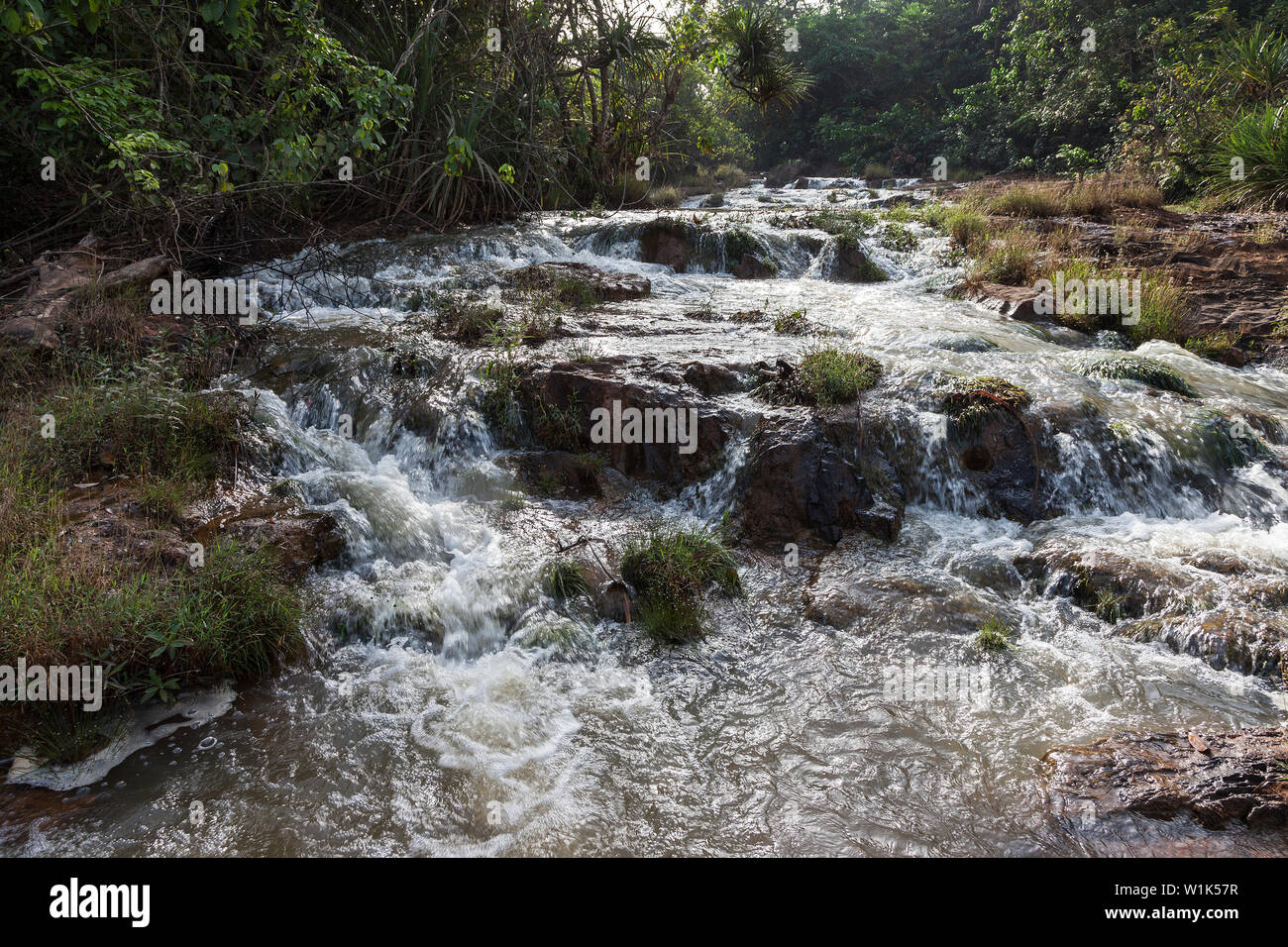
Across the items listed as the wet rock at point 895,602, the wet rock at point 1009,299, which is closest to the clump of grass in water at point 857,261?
the wet rock at point 1009,299

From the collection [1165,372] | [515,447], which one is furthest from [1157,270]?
[515,447]

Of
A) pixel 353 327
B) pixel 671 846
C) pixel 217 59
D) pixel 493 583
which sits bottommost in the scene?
pixel 671 846

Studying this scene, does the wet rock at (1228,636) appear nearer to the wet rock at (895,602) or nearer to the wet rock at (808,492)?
the wet rock at (895,602)

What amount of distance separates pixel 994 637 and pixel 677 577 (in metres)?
1.95

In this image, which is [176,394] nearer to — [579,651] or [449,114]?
[579,651]

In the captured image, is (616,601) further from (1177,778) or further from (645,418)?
(1177,778)

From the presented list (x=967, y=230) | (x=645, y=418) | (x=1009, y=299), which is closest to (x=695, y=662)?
(x=645, y=418)

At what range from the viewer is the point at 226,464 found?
17.4ft

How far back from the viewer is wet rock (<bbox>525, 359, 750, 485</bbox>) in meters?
5.93

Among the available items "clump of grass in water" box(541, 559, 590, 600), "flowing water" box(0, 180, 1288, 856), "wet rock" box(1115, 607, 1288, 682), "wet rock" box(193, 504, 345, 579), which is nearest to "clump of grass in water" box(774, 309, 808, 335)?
"flowing water" box(0, 180, 1288, 856)

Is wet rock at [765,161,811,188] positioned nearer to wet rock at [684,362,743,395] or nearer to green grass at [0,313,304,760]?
wet rock at [684,362,743,395]

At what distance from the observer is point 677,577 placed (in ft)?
15.1

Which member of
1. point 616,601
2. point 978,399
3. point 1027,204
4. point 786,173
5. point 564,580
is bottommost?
point 616,601
